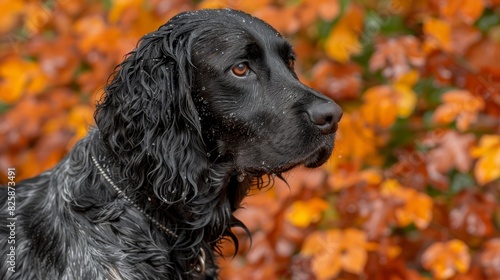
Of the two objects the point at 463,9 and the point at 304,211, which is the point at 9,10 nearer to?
the point at 304,211

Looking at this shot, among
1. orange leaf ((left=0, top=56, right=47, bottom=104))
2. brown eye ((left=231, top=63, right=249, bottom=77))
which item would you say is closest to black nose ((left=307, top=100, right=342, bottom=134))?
brown eye ((left=231, top=63, right=249, bottom=77))

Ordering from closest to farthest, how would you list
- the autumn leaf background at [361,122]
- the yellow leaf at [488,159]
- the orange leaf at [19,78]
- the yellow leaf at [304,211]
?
the yellow leaf at [488,159]
the autumn leaf background at [361,122]
the yellow leaf at [304,211]
the orange leaf at [19,78]

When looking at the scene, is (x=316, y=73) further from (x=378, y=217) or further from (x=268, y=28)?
(x=268, y=28)

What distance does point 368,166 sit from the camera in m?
5.71

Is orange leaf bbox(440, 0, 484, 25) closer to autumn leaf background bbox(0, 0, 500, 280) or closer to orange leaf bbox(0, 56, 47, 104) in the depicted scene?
autumn leaf background bbox(0, 0, 500, 280)

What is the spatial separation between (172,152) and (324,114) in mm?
626

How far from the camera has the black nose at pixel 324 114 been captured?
10.3 ft

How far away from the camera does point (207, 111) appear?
10.6 feet

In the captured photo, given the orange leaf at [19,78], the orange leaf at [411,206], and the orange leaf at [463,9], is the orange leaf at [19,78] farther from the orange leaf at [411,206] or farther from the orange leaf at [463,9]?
the orange leaf at [463,9]

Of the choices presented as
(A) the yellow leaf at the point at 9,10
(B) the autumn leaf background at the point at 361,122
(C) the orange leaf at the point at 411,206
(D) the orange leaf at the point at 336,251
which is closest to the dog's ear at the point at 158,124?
(B) the autumn leaf background at the point at 361,122

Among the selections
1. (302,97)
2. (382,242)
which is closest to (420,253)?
(382,242)

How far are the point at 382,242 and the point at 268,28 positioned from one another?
212 centimetres

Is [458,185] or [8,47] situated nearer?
[458,185]

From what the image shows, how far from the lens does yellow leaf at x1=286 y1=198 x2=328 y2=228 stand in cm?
498
